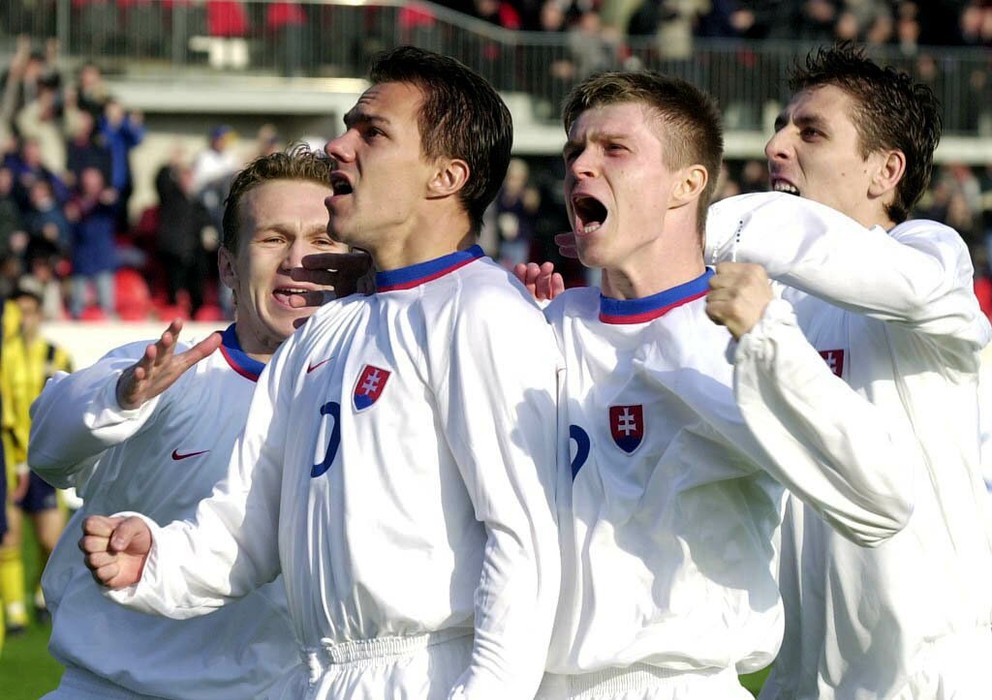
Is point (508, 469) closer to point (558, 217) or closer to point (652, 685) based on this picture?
point (652, 685)

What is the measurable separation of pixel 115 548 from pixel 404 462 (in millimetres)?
787

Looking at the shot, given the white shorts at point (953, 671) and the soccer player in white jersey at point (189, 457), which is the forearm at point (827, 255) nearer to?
the white shorts at point (953, 671)

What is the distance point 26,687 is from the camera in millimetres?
10688

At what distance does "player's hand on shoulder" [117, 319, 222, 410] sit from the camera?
16.5 feet

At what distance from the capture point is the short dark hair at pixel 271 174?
5988 mm

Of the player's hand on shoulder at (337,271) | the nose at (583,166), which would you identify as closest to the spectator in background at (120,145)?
the player's hand on shoulder at (337,271)

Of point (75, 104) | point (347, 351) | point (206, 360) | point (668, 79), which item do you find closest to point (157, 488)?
point (206, 360)

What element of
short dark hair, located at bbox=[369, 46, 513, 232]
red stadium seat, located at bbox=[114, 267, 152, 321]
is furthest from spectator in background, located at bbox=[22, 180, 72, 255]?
short dark hair, located at bbox=[369, 46, 513, 232]

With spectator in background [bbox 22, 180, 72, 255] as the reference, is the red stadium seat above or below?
below

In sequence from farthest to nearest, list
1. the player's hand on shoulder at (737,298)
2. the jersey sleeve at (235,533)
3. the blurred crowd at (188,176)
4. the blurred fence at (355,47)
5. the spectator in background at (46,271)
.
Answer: the blurred fence at (355,47)
the blurred crowd at (188,176)
the spectator in background at (46,271)
the jersey sleeve at (235,533)
the player's hand on shoulder at (737,298)

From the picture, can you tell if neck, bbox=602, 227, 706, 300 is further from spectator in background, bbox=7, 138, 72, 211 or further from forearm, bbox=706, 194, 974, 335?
spectator in background, bbox=7, 138, 72, 211

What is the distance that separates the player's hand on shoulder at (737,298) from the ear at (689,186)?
0.65m

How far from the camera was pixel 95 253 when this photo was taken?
21.0 meters

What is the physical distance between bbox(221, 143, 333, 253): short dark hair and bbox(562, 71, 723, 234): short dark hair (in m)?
1.51
